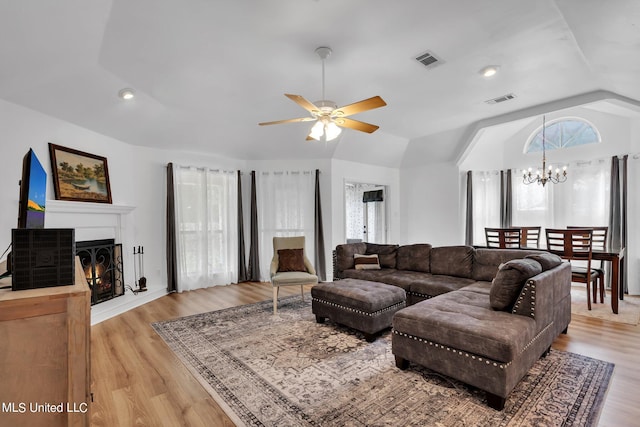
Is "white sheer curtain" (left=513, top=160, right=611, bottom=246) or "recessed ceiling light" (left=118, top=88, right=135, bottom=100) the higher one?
"recessed ceiling light" (left=118, top=88, right=135, bottom=100)

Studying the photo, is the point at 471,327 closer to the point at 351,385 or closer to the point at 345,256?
the point at 351,385

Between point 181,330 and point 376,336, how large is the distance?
2183 mm

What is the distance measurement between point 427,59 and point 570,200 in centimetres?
450

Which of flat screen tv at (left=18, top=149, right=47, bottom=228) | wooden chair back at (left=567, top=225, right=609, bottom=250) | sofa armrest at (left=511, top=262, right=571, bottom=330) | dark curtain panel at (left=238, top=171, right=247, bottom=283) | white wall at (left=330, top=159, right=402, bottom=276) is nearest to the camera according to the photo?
flat screen tv at (left=18, top=149, right=47, bottom=228)

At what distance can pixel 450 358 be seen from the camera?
86.4 inches

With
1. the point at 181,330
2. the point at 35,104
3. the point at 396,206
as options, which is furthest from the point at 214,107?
the point at 396,206

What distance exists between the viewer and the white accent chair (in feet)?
13.2

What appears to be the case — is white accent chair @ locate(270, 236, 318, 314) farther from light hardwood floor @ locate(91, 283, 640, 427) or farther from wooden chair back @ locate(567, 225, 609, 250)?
wooden chair back @ locate(567, 225, 609, 250)

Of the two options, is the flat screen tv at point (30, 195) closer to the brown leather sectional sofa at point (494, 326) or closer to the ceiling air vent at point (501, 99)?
the brown leather sectional sofa at point (494, 326)

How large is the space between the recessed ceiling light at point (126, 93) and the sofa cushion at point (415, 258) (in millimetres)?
4156

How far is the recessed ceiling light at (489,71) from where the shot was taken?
338 cm

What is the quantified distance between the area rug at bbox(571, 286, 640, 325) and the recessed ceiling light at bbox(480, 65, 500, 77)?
10.4 ft

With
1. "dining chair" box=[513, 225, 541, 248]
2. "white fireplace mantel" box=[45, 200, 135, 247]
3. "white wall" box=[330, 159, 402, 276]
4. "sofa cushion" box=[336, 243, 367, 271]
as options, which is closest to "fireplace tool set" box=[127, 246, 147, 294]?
"white fireplace mantel" box=[45, 200, 135, 247]

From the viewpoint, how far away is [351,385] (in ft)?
7.57
